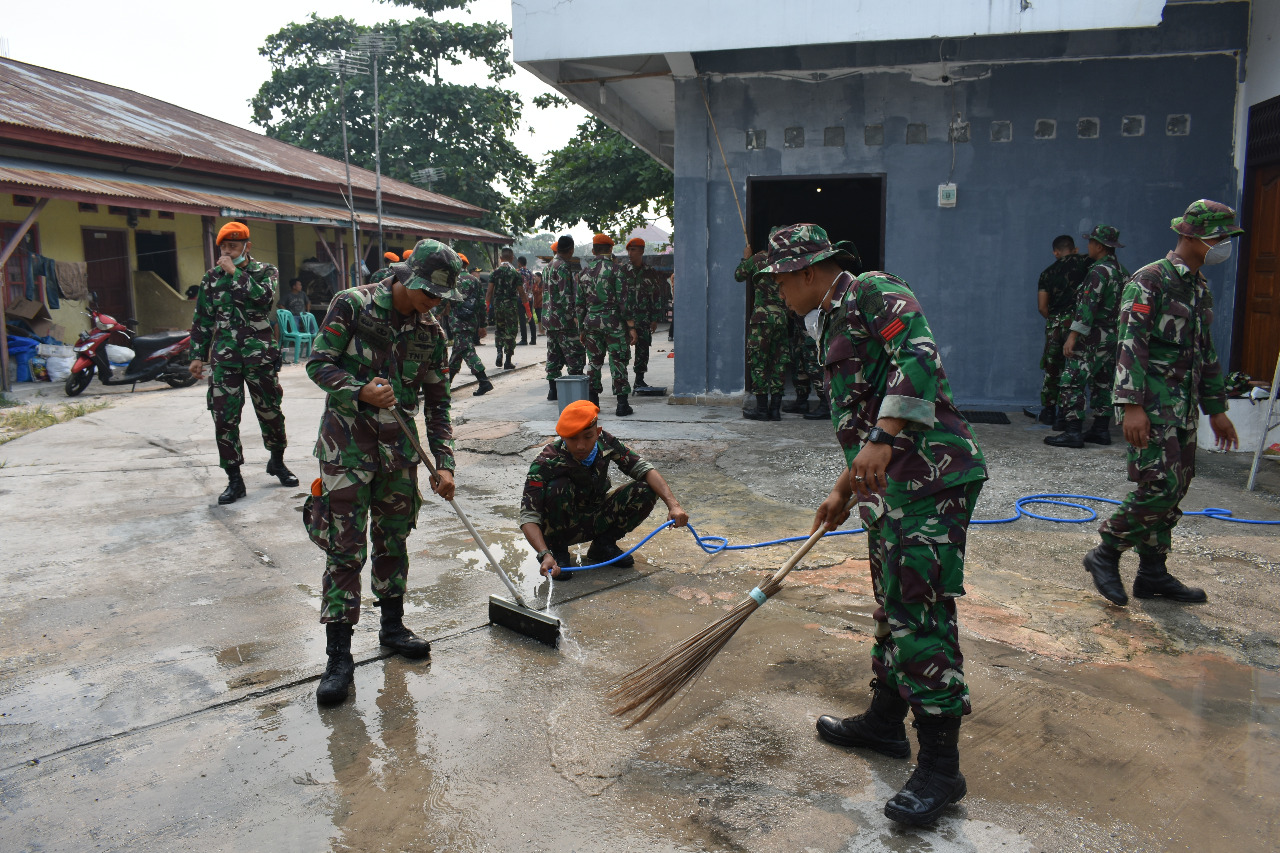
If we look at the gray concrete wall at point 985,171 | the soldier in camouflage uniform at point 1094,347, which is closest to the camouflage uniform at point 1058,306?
the soldier in camouflage uniform at point 1094,347

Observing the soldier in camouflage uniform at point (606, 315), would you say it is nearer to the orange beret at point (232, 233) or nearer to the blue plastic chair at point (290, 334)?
the orange beret at point (232, 233)

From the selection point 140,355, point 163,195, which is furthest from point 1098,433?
point 163,195

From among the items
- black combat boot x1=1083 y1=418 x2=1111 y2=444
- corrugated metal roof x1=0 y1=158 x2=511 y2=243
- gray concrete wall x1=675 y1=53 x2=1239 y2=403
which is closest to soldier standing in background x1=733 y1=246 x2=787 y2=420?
gray concrete wall x1=675 y1=53 x2=1239 y2=403

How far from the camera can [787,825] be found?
2.45m

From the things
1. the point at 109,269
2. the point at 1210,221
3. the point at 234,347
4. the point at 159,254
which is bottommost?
the point at 234,347

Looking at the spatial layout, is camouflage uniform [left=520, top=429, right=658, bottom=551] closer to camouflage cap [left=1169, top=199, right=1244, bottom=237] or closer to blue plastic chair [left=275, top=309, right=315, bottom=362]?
camouflage cap [left=1169, top=199, right=1244, bottom=237]

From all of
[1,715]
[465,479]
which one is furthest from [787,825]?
[465,479]

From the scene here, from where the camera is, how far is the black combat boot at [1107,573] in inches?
156

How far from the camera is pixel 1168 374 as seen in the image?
3859 mm

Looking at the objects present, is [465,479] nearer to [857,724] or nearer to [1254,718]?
[857,724]

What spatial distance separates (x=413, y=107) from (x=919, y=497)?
103ft

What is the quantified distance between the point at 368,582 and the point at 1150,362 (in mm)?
3732

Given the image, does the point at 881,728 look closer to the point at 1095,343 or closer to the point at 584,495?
the point at 584,495

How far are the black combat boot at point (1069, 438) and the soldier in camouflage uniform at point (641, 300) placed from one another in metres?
4.63
